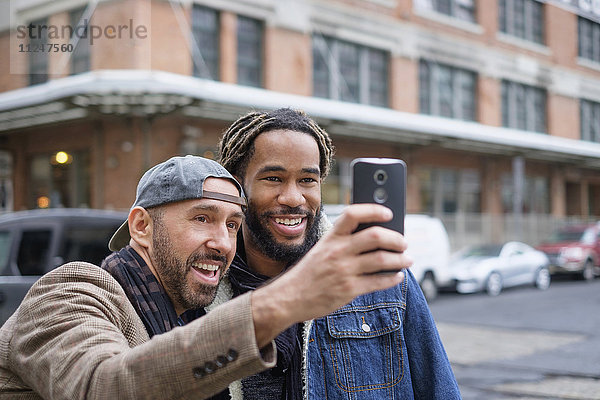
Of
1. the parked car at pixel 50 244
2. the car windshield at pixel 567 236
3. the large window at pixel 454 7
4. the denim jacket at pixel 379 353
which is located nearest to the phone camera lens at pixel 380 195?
the denim jacket at pixel 379 353

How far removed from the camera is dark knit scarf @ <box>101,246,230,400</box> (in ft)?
5.55

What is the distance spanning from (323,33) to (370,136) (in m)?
3.51

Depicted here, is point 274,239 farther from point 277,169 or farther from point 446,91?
point 446,91

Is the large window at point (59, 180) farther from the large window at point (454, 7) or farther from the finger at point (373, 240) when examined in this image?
the finger at point (373, 240)

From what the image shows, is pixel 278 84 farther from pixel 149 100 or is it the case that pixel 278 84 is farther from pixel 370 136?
pixel 149 100

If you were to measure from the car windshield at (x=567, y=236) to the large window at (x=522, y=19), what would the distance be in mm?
9520

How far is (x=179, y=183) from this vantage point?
1771 mm

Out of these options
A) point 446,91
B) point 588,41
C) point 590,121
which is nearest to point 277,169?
point 446,91

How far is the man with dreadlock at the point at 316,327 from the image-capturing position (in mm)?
2086

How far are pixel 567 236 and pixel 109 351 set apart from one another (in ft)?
70.5

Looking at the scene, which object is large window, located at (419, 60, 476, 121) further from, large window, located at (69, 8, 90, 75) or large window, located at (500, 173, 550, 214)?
large window, located at (69, 8, 90, 75)

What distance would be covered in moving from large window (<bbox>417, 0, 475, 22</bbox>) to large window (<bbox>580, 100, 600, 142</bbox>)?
9.31 m

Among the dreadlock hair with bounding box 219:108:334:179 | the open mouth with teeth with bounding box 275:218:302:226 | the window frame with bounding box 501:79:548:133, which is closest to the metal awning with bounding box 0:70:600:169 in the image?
the window frame with bounding box 501:79:548:133

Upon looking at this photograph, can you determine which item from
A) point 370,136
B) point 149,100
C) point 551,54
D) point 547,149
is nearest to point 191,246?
point 149,100
